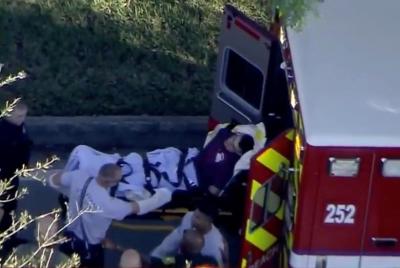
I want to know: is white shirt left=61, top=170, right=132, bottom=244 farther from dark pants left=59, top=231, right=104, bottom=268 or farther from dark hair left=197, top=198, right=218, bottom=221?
dark hair left=197, top=198, right=218, bottom=221

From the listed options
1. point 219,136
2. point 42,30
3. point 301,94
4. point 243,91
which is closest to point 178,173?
point 219,136

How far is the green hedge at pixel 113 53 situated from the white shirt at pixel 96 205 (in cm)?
357

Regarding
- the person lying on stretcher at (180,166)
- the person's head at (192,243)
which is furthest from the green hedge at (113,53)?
the person's head at (192,243)

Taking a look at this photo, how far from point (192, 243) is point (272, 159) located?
2.69ft

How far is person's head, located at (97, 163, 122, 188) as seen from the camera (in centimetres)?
938

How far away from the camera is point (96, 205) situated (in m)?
9.27

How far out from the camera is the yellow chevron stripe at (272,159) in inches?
344

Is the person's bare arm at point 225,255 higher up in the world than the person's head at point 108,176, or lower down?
lower down

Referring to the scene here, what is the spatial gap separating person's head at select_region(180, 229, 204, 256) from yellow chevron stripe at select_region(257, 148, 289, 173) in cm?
73

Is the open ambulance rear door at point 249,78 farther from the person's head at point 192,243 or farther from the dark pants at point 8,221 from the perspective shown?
the dark pants at point 8,221

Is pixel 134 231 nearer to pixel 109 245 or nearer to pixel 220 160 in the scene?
pixel 109 245

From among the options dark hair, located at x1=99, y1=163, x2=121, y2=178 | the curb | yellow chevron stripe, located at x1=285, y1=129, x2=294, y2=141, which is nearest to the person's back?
dark hair, located at x1=99, y1=163, x2=121, y2=178

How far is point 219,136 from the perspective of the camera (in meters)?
10.2

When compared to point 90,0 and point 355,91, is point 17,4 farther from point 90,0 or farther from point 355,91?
point 355,91
